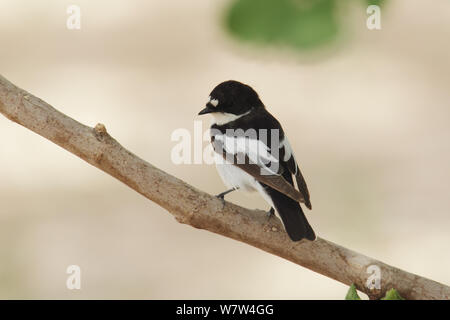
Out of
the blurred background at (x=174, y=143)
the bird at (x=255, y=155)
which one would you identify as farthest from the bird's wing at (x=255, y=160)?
the blurred background at (x=174, y=143)

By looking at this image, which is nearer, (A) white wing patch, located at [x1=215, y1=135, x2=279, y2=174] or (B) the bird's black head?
(A) white wing patch, located at [x1=215, y1=135, x2=279, y2=174]

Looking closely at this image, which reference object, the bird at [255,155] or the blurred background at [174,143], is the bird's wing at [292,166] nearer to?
the bird at [255,155]

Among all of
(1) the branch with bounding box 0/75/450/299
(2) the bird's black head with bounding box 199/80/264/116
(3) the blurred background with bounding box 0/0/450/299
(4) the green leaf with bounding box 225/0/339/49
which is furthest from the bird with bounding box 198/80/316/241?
(4) the green leaf with bounding box 225/0/339/49

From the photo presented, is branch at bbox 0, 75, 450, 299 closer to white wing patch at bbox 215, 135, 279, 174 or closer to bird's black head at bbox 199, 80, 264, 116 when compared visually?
white wing patch at bbox 215, 135, 279, 174

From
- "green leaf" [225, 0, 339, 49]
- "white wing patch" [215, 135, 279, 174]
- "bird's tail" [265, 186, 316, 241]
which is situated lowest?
"bird's tail" [265, 186, 316, 241]

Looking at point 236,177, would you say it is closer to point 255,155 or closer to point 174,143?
point 255,155

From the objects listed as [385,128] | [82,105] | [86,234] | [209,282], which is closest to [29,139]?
[82,105]

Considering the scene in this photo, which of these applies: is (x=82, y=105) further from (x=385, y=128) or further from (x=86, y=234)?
(x=385, y=128)
